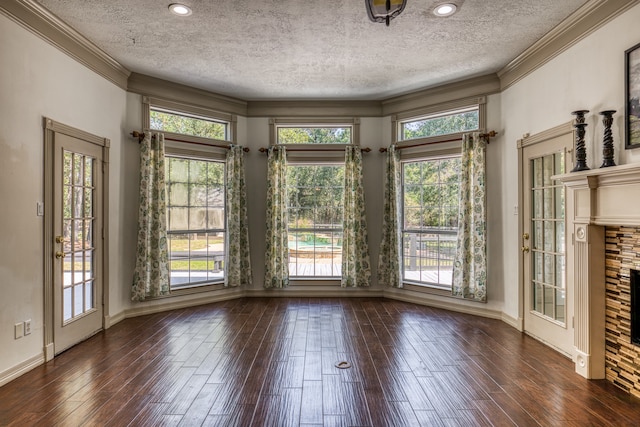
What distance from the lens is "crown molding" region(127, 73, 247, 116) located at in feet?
16.1

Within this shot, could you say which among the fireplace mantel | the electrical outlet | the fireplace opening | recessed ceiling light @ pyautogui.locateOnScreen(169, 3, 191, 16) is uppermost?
recessed ceiling light @ pyautogui.locateOnScreen(169, 3, 191, 16)

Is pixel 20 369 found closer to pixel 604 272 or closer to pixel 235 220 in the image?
pixel 235 220

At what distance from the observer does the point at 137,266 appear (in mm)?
4816

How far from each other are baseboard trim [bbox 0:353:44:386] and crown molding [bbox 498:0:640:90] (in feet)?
18.1

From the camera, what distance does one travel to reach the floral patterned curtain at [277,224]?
5.79 meters

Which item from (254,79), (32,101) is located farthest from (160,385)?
(254,79)

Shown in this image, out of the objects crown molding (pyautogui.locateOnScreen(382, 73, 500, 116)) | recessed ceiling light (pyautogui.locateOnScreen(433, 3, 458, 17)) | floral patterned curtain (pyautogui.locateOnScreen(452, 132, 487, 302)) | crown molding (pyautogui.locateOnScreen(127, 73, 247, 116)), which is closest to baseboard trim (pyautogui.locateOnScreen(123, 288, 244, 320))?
crown molding (pyautogui.locateOnScreen(127, 73, 247, 116))

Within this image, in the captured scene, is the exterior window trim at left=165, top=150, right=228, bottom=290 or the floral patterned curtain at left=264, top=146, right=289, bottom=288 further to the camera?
the floral patterned curtain at left=264, top=146, right=289, bottom=288

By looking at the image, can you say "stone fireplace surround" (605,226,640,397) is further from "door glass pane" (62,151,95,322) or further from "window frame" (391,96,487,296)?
"door glass pane" (62,151,95,322)

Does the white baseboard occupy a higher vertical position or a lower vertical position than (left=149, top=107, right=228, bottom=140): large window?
lower

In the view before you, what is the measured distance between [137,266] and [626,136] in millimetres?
5126

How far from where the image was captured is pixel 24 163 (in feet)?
10.5

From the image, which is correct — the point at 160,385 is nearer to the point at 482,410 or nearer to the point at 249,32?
the point at 482,410

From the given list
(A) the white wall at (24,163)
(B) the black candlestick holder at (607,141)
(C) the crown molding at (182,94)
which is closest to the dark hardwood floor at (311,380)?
(A) the white wall at (24,163)
